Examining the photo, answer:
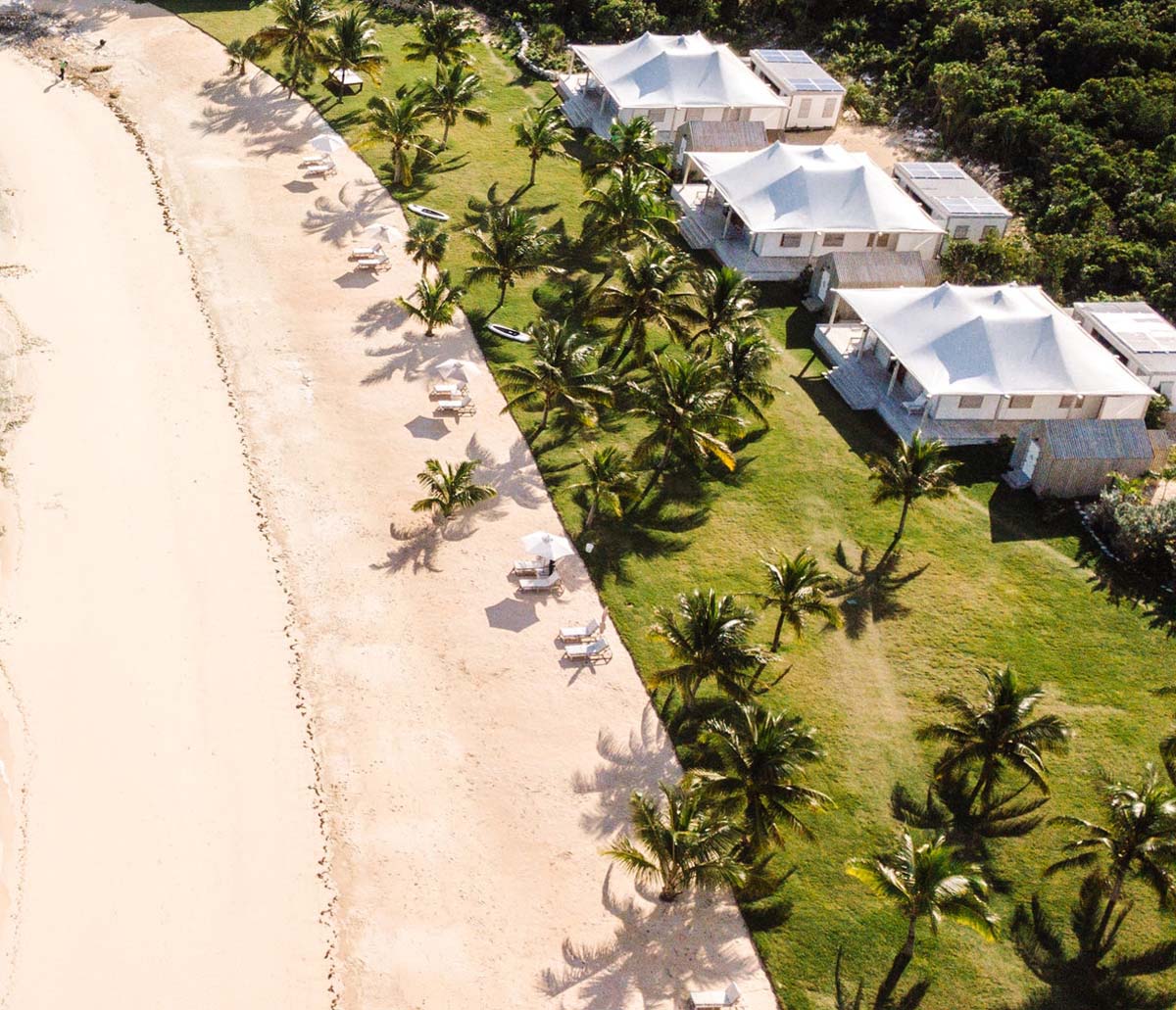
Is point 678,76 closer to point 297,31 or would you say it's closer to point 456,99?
point 456,99

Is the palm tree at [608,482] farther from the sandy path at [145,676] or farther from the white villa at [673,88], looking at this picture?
the white villa at [673,88]

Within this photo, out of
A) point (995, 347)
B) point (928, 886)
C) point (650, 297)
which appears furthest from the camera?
point (995, 347)

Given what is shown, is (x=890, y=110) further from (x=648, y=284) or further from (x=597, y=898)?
(x=597, y=898)

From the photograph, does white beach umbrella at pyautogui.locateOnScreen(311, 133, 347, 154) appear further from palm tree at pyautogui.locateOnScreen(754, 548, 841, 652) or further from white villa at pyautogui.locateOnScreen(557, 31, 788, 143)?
palm tree at pyautogui.locateOnScreen(754, 548, 841, 652)

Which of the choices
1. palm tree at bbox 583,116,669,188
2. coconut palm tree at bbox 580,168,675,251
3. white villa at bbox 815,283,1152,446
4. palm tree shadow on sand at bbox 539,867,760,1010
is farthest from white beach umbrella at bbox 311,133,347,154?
palm tree shadow on sand at bbox 539,867,760,1010

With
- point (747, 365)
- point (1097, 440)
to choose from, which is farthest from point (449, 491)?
point (1097, 440)
